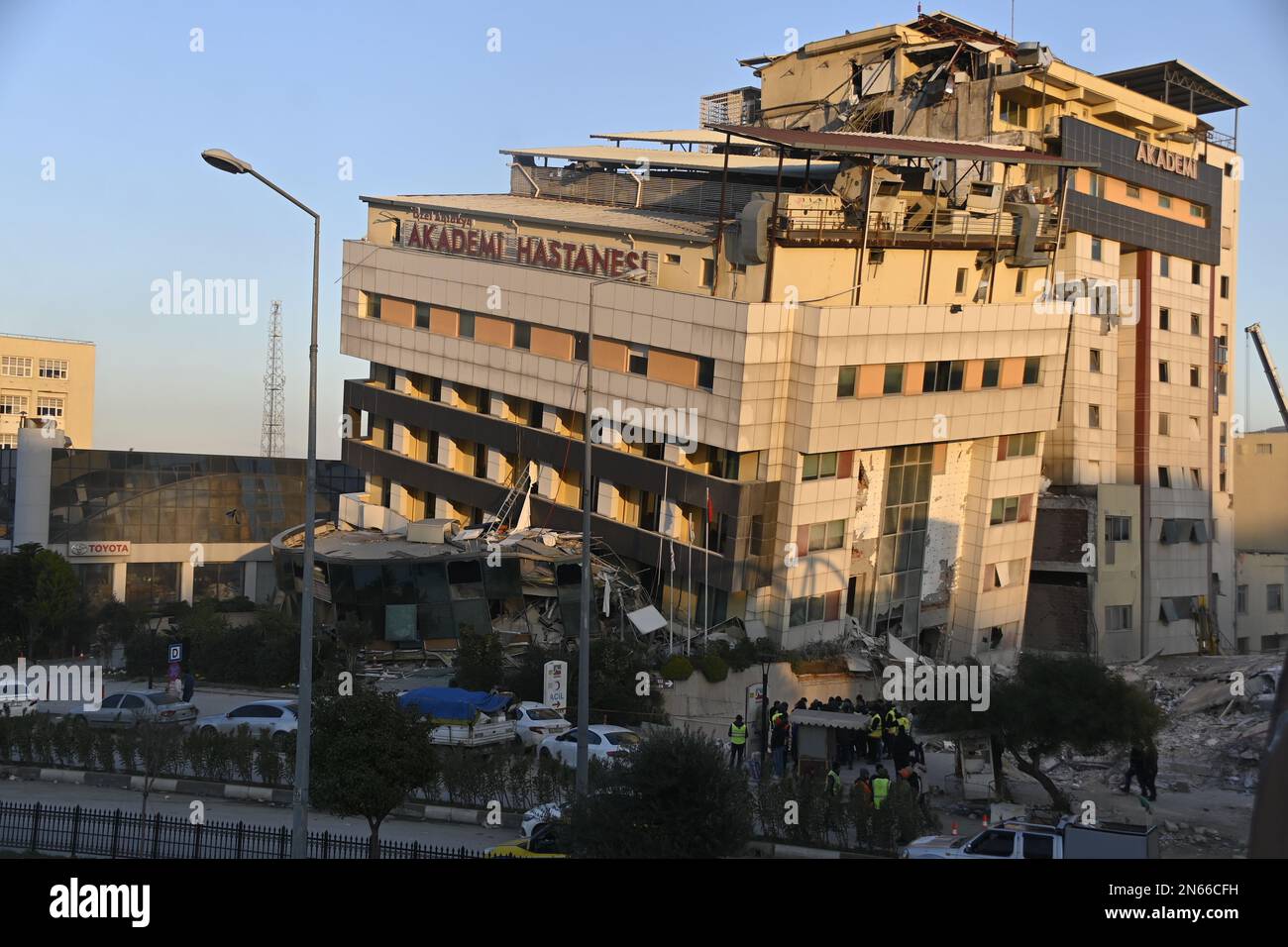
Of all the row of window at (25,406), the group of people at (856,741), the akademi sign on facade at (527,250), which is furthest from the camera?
the row of window at (25,406)

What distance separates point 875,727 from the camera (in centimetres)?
3084

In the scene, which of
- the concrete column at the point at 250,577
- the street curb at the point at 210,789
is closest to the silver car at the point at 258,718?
the street curb at the point at 210,789

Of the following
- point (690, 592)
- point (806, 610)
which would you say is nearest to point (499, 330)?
point (690, 592)

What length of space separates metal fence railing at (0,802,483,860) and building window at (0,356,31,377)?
291 feet

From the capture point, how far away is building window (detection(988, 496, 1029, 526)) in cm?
4969

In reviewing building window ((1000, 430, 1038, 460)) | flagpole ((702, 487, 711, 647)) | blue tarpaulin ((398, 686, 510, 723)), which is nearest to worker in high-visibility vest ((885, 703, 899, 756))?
blue tarpaulin ((398, 686, 510, 723))

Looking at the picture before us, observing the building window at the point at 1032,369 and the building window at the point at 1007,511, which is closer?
the building window at the point at 1032,369

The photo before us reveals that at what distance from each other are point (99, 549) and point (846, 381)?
3999 cm

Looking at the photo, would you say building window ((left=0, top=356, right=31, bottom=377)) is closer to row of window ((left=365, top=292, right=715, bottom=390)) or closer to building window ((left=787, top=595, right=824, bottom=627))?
row of window ((left=365, top=292, right=715, bottom=390))

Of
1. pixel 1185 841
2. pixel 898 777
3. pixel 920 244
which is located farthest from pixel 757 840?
pixel 920 244

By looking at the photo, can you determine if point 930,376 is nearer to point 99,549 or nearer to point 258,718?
point 258,718

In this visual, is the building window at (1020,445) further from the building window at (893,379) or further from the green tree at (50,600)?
the green tree at (50,600)

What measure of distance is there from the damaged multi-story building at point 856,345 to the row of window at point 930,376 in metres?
0.10

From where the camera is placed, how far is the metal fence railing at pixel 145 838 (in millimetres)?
21188
